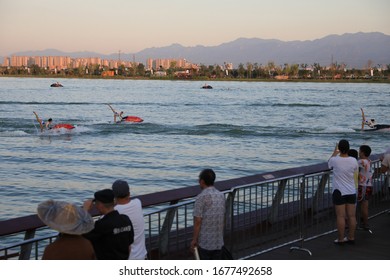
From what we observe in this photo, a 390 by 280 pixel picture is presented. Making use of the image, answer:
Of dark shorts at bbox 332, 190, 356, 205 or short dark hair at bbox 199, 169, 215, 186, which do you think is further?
dark shorts at bbox 332, 190, 356, 205

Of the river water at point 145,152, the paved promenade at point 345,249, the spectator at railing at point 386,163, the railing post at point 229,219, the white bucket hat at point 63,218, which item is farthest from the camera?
the river water at point 145,152

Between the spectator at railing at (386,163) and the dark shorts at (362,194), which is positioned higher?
the spectator at railing at (386,163)

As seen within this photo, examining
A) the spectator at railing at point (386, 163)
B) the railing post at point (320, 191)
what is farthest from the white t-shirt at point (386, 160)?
the railing post at point (320, 191)

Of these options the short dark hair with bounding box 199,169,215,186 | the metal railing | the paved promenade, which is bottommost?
the paved promenade

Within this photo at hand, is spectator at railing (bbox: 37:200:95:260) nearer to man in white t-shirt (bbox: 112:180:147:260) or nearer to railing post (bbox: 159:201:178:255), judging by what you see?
man in white t-shirt (bbox: 112:180:147:260)

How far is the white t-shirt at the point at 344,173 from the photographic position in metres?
8.99

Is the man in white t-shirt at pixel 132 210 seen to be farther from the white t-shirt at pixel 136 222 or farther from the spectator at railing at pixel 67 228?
the spectator at railing at pixel 67 228

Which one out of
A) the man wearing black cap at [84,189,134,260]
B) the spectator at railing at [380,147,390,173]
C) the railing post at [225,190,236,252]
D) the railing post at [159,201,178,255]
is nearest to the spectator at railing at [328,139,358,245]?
the spectator at railing at [380,147,390,173]

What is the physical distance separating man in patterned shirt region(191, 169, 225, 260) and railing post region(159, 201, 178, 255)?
82 cm

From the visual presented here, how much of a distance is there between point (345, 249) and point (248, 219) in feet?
4.29

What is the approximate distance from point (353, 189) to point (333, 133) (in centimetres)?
4585

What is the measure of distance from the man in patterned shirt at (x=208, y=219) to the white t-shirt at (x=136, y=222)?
0.66 meters

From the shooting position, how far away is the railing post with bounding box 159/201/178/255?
7730mm

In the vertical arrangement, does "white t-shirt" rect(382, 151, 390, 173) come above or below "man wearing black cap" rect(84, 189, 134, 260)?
below
